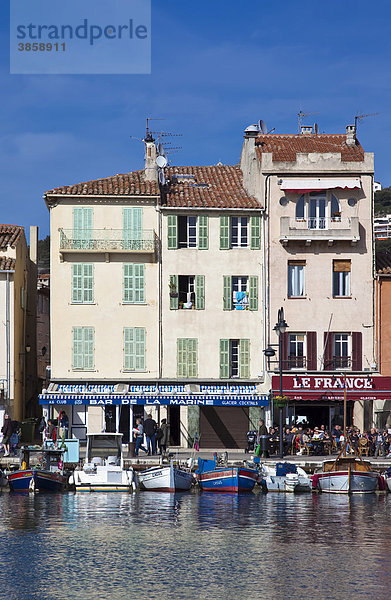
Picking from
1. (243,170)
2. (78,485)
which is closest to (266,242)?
(243,170)

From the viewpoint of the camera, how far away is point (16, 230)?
197 ft

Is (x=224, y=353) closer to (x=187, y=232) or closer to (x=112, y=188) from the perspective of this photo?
(x=187, y=232)

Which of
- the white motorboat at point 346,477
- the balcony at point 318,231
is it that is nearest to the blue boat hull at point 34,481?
the white motorboat at point 346,477

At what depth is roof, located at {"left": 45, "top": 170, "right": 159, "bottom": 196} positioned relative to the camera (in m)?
55.1

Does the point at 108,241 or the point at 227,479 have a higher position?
the point at 108,241

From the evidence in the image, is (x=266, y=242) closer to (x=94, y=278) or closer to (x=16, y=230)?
(x=94, y=278)

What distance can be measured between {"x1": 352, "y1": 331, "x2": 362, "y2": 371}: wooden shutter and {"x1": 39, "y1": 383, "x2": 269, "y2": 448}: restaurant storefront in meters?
5.13

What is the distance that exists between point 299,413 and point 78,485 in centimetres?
1587

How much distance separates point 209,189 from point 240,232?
357 cm

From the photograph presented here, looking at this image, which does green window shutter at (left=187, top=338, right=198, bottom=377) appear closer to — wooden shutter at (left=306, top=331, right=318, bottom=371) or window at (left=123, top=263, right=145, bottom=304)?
window at (left=123, top=263, right=145, bottom=304)

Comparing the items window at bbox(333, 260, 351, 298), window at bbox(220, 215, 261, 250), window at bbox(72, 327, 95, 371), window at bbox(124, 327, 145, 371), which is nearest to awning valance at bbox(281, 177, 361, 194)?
window at bbox(220, 215, 261, 250)

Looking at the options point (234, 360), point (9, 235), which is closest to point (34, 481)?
point (234, 360)

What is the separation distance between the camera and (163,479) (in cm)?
4309

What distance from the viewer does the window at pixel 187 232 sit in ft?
182
